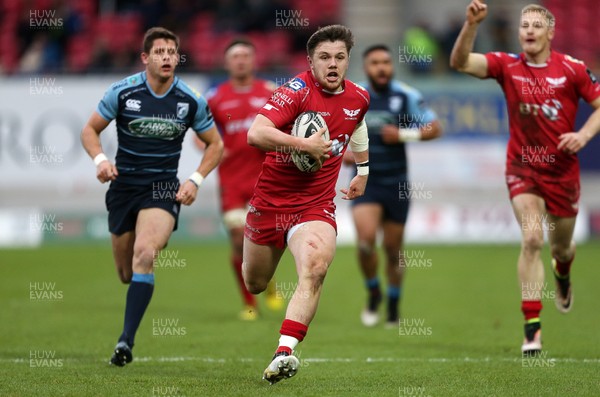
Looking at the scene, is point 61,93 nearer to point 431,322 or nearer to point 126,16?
point 126,16

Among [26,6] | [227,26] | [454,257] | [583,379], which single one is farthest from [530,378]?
[26,6]

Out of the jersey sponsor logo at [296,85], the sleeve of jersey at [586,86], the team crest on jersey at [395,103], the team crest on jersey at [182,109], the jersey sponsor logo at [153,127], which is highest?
the jersey sponsor logo at [296,85]

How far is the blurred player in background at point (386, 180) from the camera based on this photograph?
12.4 m

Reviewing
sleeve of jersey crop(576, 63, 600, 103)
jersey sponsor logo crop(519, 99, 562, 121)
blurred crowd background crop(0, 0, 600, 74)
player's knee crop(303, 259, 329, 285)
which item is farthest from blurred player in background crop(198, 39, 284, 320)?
→ blurred crowd background crop(0, 0, 600, 74)

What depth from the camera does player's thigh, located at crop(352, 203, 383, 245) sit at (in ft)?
40.8

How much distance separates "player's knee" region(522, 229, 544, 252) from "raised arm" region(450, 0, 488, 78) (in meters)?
1.58

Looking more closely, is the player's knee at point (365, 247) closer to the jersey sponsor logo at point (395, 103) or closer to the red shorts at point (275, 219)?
the jersey sponsor logo at point (395, 103)

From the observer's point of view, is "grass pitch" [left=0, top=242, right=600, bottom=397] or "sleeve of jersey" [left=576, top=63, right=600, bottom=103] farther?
"sleeve of jersey" [left=576, top=63, right=600, bottom=103]

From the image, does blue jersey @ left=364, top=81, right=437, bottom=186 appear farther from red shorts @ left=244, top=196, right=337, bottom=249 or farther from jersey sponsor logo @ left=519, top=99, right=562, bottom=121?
red shorts @ left=244, top=196, right=337, bottom=249

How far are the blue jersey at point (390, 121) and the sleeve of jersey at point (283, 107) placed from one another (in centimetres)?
463

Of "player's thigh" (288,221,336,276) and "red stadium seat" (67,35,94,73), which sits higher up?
"player's thigh" (288,221,336,276)

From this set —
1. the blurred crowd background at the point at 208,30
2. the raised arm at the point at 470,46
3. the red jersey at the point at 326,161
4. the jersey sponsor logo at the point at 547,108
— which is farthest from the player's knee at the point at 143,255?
the blurred crowd background at the point at 208,30

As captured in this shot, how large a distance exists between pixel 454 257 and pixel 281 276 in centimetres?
422

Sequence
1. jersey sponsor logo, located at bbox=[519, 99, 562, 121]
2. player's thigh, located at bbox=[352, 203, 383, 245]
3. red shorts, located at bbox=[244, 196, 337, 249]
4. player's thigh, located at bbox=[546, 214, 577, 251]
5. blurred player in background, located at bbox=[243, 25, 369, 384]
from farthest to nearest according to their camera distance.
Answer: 1. player's thigh, located at bbox=[352, 203, 383, 245]
2. player's thigh, located at bbox=[546, 214, 577, 251]
3. jersey sponsor logo, located at bbox=[519, 99, 562, 121]
4. red shorts, located at bbox=[244, 196, 337, 249]
5. blurred player in background, located at bbox=[243, 25, 369, 384]
